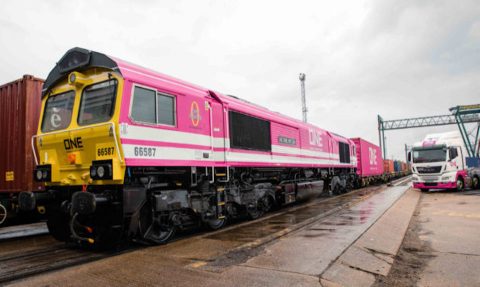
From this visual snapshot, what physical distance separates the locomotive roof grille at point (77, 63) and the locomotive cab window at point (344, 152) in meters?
14.9

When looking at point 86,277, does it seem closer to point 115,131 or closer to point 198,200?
point 115,131

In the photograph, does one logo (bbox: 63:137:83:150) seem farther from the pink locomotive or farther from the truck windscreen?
the truck windscreen

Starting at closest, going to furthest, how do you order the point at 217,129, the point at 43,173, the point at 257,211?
1. the point at 43,173
2. the point at 217,129
3. the point at 257,211

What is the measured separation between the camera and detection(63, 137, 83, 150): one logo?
20.4 ft

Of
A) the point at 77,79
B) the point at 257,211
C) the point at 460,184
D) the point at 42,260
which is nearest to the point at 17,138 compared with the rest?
the point at 77,79

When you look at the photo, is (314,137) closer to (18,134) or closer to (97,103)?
(97,103)

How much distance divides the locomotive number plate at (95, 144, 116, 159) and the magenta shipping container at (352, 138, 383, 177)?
20.5 metres

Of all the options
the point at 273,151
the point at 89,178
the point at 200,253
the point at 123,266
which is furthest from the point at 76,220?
the point at 273,151

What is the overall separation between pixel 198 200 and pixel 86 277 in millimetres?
3113

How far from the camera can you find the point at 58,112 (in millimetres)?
6969

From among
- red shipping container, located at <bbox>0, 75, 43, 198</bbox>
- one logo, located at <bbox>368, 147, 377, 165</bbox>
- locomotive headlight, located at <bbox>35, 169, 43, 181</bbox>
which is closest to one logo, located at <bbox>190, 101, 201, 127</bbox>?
locomotive headlight, located at <bbox>35, 169, 43, 181</bbox>

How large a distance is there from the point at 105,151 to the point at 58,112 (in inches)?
78.4

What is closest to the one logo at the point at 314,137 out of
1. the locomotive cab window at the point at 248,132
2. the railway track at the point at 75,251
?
the locomotive cab window at the point at 248,132

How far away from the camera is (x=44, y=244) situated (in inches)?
284
